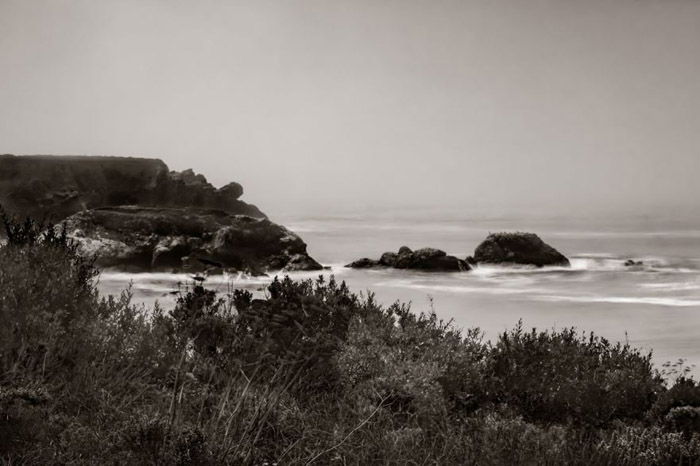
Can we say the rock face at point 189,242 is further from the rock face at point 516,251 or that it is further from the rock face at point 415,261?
the rock face at point 516,251

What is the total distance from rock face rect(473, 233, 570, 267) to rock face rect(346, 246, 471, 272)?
1.85 m

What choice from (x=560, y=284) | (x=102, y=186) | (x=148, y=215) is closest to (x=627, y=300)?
(x=560, y=284)

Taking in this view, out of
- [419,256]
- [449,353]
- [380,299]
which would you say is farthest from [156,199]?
[449,353]

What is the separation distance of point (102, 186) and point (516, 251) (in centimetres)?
1103

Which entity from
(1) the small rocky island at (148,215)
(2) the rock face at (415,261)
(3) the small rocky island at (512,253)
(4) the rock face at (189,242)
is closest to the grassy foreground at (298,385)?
(1) the small rocky island at (148,215)

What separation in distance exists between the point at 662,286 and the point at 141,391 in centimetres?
1289

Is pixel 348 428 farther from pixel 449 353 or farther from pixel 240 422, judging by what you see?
pixel 449 353

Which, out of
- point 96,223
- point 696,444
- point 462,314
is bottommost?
point 696,444

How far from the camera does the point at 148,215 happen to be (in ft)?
60.0

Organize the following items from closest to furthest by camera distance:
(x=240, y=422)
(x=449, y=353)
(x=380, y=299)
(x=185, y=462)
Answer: (x=185, y=462)
(x=240, y=422)
(x=449, y=353)
(x=380, y=299)

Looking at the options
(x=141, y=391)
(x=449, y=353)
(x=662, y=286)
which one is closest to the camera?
(x=141, y=391)

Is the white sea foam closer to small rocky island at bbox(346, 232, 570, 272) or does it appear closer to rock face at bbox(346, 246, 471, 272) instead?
rock face at bbox(346, 246, 471, 272)

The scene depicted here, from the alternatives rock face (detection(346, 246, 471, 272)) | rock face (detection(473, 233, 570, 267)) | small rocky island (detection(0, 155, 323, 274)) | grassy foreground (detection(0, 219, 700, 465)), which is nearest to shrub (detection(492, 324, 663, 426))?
grassy foreground (detection(0, 219, 700, 465))

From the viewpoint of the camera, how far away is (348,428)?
7324mm
